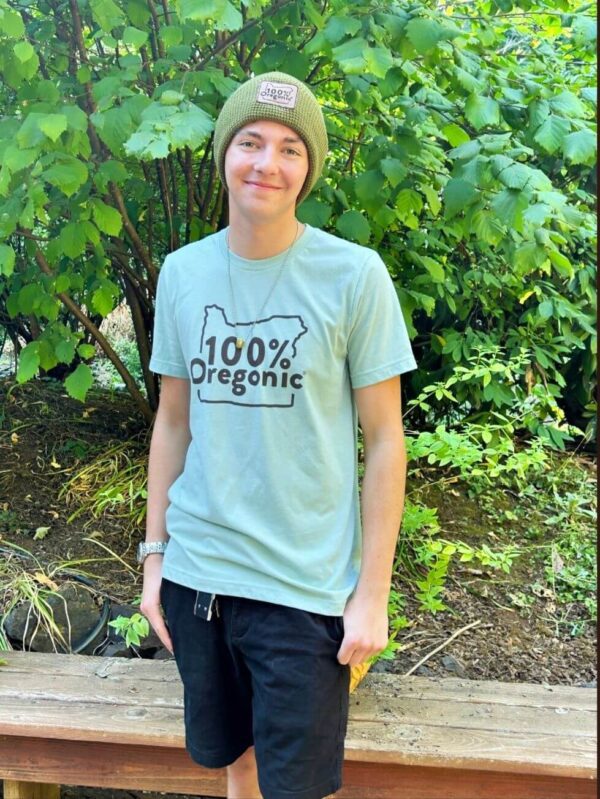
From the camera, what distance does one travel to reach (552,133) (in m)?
1.97

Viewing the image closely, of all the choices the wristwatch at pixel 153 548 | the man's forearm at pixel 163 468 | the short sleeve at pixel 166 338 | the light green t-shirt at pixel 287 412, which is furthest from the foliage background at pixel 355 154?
the wristwatch at pixel 153 548

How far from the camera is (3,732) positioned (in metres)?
1.98

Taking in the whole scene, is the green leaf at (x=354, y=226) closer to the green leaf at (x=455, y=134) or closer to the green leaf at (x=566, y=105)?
the green leaf at (x=455, y=134)

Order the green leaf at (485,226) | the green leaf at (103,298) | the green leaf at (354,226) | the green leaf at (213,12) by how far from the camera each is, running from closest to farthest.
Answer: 1. the green leaf at (213,12)
2. the green leaf at (485,226)
3. the green leaf at (354,226)
4. the green leaf at (103,298)

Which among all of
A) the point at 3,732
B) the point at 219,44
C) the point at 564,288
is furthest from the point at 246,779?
the point at 564,288

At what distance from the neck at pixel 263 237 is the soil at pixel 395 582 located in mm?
1621

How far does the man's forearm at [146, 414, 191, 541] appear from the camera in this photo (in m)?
1.67

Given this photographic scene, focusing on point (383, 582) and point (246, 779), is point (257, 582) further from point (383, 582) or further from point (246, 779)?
point (246, 779)

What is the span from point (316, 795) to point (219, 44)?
2337 mm

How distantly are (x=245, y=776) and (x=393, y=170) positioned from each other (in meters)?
Answer: 1.74

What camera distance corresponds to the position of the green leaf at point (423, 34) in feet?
6.41

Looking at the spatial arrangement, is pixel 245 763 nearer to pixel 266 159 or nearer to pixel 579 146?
pixel 266 159

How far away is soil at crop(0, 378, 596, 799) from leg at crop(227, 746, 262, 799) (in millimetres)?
878

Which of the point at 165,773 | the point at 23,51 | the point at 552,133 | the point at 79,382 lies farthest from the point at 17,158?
the point at 165,773
